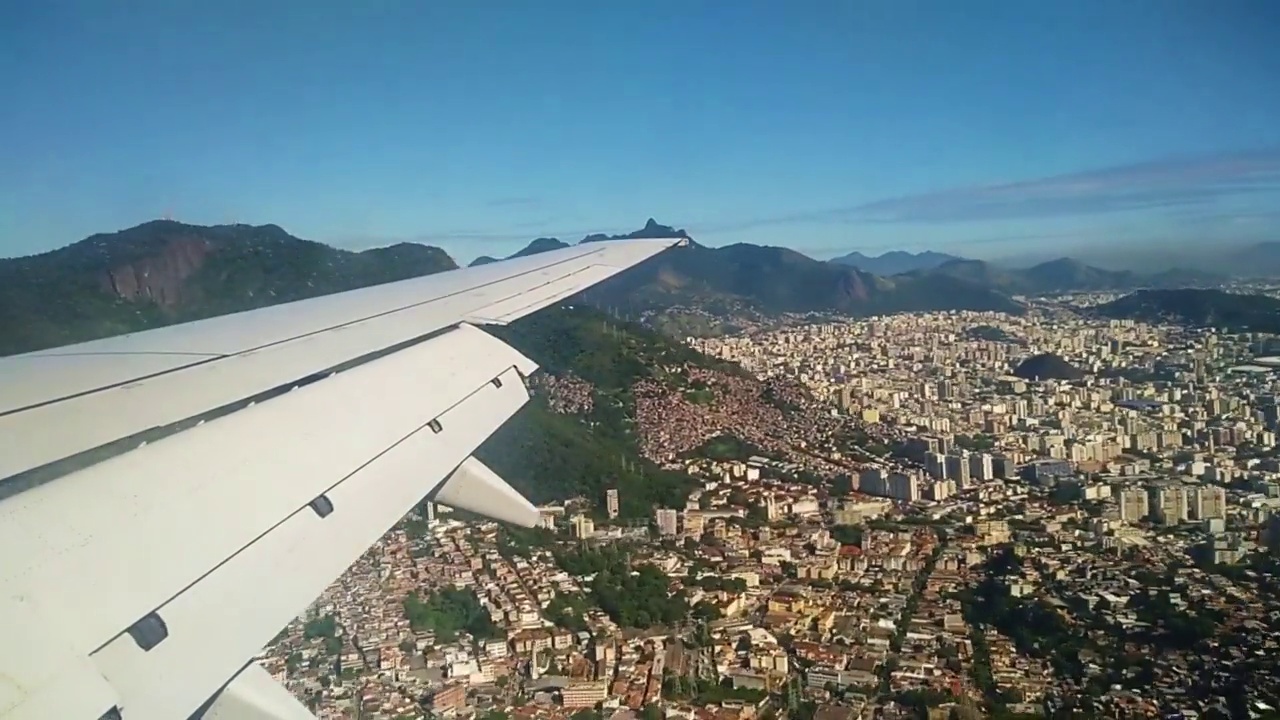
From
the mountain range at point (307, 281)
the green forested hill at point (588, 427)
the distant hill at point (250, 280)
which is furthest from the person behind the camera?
the mountain range at point (307, 281)

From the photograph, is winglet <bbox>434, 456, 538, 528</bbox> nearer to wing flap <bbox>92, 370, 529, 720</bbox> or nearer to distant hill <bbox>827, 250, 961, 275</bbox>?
wing flap <bbox>92, 370, 529, 720</bbox>

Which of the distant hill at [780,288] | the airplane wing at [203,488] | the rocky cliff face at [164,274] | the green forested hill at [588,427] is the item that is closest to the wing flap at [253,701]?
the airplane wing at [203,488]

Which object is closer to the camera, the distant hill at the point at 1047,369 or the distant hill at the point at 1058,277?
the distant hill at the point at 1047,369

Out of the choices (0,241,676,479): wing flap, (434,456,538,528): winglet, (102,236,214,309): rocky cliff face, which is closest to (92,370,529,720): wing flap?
(434,456,538,528): winglet

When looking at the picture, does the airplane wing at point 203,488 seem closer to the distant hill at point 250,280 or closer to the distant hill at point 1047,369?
the distant hill at point 250,280

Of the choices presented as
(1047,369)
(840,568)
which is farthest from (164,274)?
(1047,369)

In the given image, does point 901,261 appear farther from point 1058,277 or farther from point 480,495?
point 480,495
